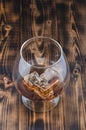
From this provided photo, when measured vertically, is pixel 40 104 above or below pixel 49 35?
below

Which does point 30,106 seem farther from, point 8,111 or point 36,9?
point 36,9

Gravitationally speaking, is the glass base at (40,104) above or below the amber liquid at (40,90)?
below

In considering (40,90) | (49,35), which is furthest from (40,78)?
(49,35)

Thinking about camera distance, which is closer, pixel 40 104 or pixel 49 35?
pixel 40 104

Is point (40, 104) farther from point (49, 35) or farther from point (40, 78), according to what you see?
point (49, 35)

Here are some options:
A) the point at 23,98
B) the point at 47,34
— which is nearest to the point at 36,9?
the point at 47,34
